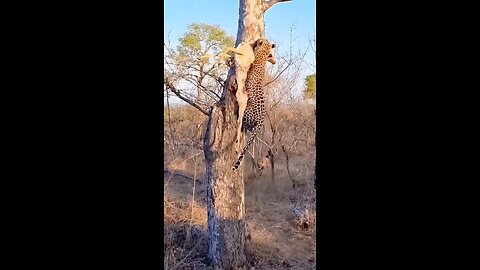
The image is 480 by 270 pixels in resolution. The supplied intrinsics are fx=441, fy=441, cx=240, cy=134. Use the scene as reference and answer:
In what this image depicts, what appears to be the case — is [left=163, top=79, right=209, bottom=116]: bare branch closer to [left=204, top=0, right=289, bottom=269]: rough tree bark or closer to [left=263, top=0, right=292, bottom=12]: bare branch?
[left=204, top=0, right=289, bottom=269]: rough tree bark

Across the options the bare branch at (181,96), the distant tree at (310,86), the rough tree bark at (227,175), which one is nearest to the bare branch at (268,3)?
the rough tree bark at (227,175)

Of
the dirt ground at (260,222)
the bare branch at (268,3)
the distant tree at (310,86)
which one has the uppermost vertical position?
the bare branch at (268,3)

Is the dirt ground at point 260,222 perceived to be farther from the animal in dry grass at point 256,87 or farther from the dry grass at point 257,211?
the animal in dry grass at point 256,87

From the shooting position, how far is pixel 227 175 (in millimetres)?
2328

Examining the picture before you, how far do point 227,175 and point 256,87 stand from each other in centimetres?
49

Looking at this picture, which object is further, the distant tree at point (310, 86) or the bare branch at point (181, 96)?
the distant tree at point (310, 86)

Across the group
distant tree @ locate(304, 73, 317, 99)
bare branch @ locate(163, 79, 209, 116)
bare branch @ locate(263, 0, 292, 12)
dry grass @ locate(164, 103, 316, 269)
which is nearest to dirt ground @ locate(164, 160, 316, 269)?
dry grass @ locate(164, 103, 316, 269)

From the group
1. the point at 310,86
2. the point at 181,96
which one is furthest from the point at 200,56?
the point at 310,86

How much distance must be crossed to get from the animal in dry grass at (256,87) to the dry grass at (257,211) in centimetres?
55

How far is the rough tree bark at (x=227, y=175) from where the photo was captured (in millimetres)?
2227

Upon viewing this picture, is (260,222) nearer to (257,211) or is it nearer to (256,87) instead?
(257,211)
